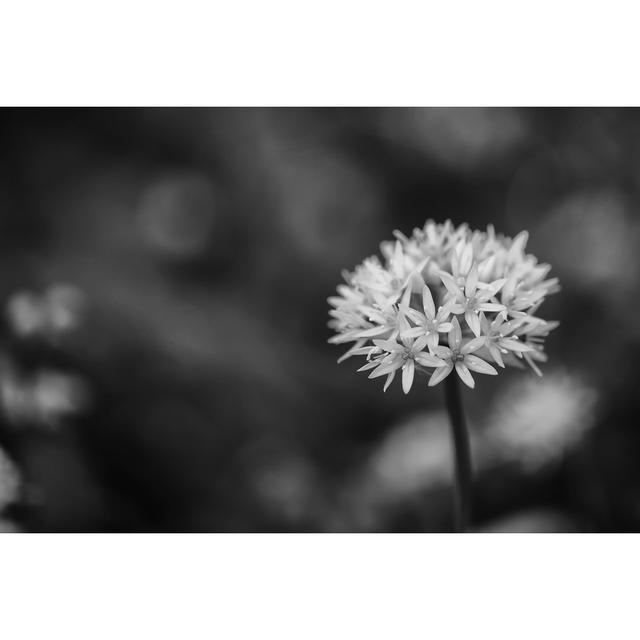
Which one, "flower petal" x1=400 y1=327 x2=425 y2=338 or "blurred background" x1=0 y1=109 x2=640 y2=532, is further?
"blurred background" x1=0 y1=109 x2=640 y2=532

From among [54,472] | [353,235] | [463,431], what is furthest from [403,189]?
[54,472]

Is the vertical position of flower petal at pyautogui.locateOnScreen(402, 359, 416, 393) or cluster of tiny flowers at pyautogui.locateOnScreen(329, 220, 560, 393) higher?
cluster of tiny flowers at pyautogui.locateOnScreen(329, 220, 560, 393)

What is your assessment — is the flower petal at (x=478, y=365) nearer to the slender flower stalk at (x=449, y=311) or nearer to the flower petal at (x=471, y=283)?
the slender flower stalk at (x=449, y=311)

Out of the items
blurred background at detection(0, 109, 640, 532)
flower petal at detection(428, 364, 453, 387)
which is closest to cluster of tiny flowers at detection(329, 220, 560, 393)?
flower petal at detection(428, 364, 453, 387)

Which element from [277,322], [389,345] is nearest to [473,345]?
[389,345]

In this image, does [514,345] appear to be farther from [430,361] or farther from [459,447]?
[459,447]

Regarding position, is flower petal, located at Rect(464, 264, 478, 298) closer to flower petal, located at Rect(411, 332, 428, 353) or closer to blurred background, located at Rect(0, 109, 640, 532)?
flower petal, located at Rect(411, 332, 428, 353)
